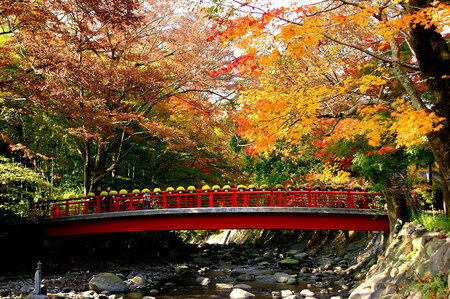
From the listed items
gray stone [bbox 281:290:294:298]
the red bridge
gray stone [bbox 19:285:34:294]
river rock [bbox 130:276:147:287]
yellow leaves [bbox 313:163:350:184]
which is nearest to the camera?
gray stone [bbox 19:285:34:294]

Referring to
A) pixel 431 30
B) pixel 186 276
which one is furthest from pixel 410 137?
pixel 186 276

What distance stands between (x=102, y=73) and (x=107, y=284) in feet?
25.8

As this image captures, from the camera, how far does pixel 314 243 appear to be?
27.6m

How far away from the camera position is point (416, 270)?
30.5 ft

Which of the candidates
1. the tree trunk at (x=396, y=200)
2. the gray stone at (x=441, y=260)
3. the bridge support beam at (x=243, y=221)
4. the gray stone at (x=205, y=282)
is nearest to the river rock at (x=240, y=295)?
the gray stone at (x=205, y=282)

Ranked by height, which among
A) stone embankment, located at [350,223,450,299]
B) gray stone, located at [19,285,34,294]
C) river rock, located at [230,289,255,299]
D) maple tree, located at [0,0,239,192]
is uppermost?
maple tree, located at [0,0,239,192]

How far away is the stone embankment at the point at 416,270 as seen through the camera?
792 centimetres

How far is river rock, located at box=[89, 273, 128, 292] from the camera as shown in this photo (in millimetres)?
14002

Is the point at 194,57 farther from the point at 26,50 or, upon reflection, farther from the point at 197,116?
the point at 26,50

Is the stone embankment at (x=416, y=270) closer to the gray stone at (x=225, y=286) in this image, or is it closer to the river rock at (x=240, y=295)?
the river rock at (x=240, y=295)

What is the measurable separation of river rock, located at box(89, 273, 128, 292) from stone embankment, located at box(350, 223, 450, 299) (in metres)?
8.35

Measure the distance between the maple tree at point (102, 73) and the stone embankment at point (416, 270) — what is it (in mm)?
9798

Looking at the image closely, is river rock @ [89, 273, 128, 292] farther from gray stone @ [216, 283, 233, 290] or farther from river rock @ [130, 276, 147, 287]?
gray stone @ [216, 283, 233, 290]

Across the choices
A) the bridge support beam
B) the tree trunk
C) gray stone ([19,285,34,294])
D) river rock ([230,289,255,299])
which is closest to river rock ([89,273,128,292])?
gray stone ([19,285,34,294])
